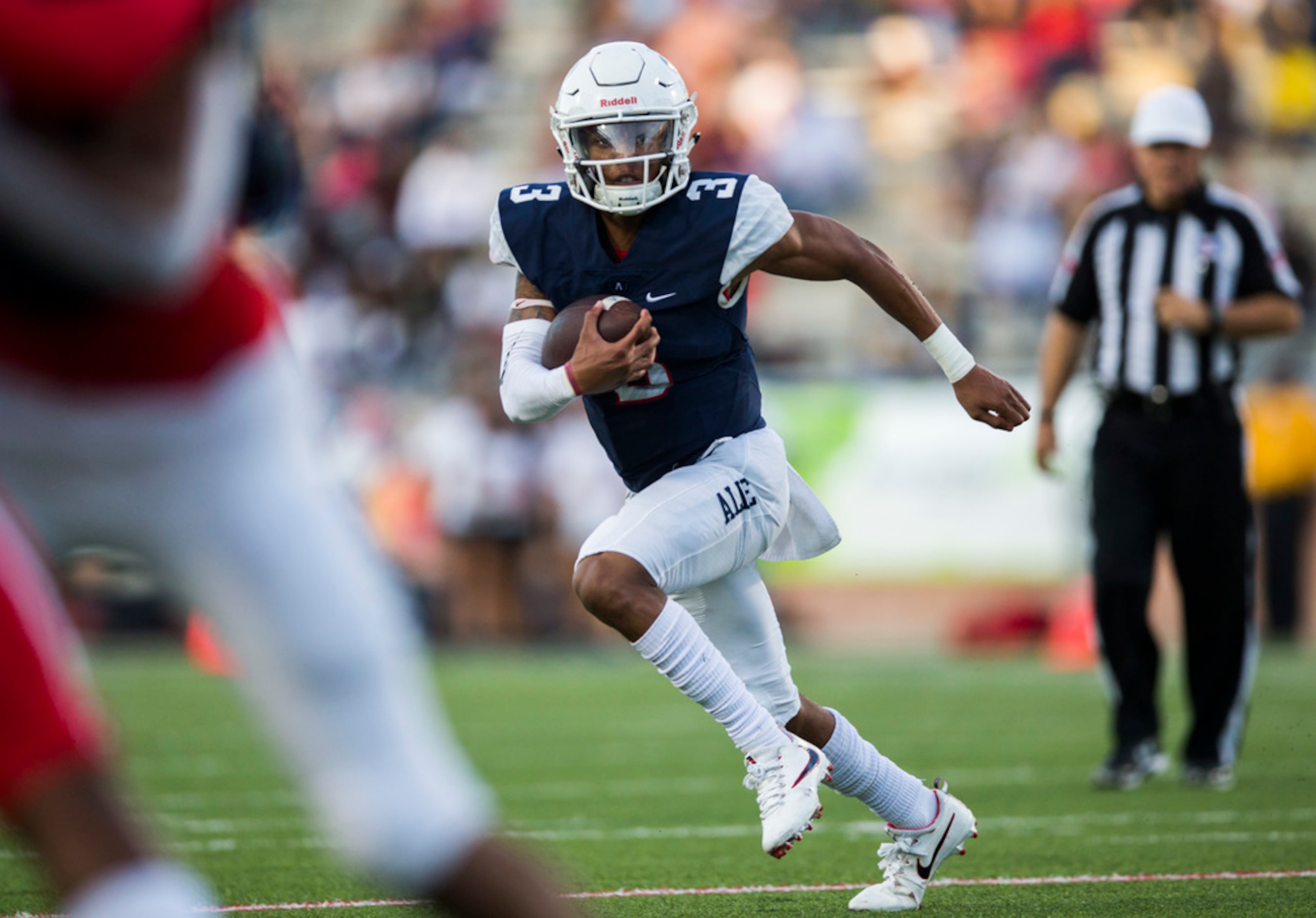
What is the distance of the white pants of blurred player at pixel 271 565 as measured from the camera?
1897 mm

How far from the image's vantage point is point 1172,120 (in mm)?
5992

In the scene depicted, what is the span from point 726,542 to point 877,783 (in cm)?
59

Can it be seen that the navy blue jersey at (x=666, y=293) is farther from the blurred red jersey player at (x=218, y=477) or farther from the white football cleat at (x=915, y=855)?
the blurred red jersey player at (x=218, y=477)

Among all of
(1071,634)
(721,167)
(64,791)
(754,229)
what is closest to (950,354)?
(754,229)

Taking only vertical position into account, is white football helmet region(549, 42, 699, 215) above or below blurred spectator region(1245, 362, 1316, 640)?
above

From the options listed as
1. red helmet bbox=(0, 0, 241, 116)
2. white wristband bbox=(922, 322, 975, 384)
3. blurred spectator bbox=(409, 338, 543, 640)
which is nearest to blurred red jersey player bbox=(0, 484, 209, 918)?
red helmet bbox=(0, 0, 241, 116)

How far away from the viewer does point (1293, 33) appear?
12.7 metres

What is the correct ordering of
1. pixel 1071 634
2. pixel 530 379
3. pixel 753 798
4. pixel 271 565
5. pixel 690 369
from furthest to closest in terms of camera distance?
pixel 1071 634 < pixel 753 798 < pixel 690 369 < pixel 530 379 < pixel 271 565

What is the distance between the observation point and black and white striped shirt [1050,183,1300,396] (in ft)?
19.7

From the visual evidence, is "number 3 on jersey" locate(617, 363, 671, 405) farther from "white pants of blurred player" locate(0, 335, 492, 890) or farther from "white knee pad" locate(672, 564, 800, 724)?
"white pants of blurred player" locate(0, 335, 492, 890)

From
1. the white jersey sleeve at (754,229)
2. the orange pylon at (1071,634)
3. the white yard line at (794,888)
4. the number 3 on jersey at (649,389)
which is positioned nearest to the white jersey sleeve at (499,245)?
the number 3 on jersey at (649,389)

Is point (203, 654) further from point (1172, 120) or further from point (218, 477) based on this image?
point (218, 477)

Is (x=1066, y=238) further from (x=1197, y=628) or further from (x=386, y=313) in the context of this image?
(x=1197, y=628)

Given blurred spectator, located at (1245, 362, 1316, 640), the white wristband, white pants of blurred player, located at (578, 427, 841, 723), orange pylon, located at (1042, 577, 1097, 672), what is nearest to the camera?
white pants of blurred player, located at (578, 427, 841, 723)
